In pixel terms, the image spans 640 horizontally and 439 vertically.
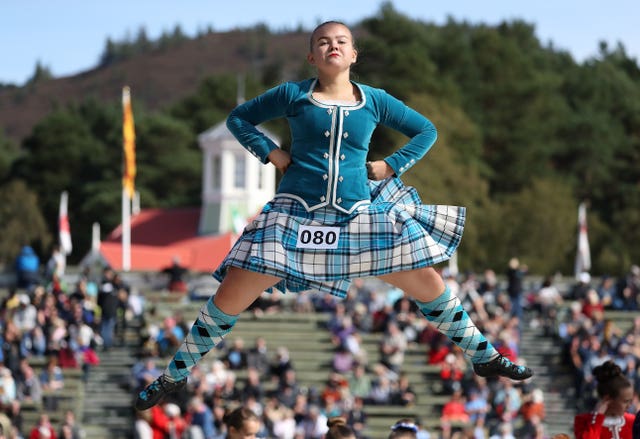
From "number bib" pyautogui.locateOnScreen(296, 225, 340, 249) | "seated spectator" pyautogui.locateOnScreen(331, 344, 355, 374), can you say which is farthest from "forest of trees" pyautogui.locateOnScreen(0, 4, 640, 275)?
"number bib" pyautogui.locateOnScreen(296, 225, 340, 249)

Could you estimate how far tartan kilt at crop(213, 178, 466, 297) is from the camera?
5.40m

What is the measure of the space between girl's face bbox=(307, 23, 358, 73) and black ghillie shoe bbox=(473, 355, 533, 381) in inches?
50.4

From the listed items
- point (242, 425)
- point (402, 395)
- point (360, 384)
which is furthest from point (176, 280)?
point (242, 425)

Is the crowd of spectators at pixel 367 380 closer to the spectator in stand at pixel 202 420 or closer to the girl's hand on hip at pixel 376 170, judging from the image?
the spectator in stand at pixel 202 420

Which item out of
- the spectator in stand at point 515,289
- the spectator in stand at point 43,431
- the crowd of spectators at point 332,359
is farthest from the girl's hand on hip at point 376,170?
the spectator in stand at point 515,289

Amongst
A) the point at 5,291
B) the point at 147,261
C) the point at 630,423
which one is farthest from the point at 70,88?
the point at 630,423

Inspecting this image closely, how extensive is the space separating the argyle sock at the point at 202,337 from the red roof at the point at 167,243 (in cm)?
3586

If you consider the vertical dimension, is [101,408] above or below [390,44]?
below

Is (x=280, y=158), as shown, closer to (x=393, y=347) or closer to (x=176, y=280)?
(x=393, y=347)

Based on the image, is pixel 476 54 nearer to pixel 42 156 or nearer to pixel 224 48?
pixel 42 156

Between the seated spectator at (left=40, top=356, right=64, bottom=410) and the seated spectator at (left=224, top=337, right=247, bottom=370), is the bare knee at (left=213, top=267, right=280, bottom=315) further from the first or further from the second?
the seated spectator at (left=224, top=337, right=247, bottom=370)

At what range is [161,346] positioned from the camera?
1925cm

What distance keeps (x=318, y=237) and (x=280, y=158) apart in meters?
0.34

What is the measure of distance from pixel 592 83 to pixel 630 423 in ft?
195
